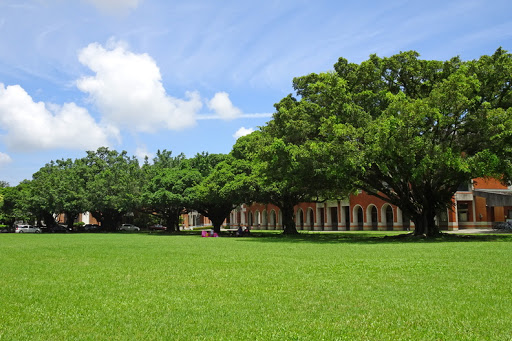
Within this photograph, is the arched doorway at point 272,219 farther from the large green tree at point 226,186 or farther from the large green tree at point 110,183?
the large green tree at point 226,186

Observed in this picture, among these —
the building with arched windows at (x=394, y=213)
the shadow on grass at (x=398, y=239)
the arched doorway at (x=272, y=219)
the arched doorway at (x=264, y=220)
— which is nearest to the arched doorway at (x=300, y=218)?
the building with arched windows at (x=394, y=213)

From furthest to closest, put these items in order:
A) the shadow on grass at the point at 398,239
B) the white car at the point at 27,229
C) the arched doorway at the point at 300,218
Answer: the arched doorway at the point at 300,218
the white car at the point at 27,229
the shadow on grass at the point at 398,239

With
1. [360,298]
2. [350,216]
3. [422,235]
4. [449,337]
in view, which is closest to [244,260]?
[360,298]

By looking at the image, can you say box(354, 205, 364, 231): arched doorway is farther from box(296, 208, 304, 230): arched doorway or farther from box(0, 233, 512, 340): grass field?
box(0, 233, 512, 340): grass field

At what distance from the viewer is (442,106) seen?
23.3 metres

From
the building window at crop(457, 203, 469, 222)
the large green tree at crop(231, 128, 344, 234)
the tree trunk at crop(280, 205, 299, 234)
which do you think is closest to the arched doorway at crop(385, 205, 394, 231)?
the building window at crop(457, 203, 469, 222)

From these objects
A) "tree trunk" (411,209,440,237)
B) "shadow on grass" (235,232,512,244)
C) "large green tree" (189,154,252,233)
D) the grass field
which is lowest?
"shadow on grass" (235,232,512,244)

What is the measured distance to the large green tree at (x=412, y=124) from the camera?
22438mm

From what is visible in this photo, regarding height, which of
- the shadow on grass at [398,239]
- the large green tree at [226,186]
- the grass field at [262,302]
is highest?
the large green tree at [226,186]

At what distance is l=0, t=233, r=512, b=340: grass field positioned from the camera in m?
5.82

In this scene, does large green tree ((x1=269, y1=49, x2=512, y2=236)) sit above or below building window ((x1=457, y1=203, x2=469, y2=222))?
above

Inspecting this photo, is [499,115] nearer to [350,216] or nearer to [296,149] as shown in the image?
[296,149]

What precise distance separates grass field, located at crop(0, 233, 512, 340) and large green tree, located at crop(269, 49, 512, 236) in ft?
35.7

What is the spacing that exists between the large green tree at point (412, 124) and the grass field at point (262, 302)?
10.9 meters
